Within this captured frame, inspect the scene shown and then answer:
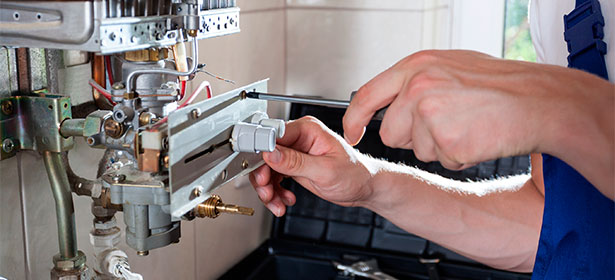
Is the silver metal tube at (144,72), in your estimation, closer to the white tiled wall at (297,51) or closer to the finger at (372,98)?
the finger at (372,98)

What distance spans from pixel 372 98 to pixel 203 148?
159mm

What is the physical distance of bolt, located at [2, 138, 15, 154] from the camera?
0.67 meters

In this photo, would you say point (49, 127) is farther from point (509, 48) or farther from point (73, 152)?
point (509, 48)

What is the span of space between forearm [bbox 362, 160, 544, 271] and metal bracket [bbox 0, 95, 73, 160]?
39 centimetres

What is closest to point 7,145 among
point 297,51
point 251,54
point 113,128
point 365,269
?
point 113,128

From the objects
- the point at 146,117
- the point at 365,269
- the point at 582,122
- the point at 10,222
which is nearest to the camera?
the point at 582,122

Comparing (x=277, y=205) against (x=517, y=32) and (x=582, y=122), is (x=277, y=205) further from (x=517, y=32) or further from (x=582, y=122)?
(x=517, y=32)

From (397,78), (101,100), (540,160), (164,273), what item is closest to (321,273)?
(164,273)

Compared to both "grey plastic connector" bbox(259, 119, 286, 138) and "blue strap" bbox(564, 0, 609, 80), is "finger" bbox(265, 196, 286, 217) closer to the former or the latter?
"grey plastic connector" bbox(259, 119, 286, 138)

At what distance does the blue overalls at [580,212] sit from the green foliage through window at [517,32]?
777 millimetres

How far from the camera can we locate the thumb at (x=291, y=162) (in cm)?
71

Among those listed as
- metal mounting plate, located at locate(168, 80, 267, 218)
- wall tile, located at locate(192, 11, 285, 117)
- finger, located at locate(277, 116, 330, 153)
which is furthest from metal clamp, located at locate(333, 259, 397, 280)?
metal mounting plate, located at locate(168, 80, 267, 218)

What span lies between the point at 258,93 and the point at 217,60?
435 mm

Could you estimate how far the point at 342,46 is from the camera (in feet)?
4.58
